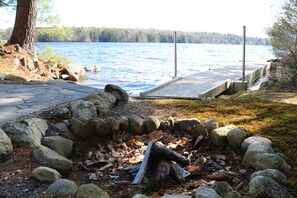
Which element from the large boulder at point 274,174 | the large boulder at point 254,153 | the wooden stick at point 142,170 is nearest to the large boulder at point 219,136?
the large boulder at point 254,153

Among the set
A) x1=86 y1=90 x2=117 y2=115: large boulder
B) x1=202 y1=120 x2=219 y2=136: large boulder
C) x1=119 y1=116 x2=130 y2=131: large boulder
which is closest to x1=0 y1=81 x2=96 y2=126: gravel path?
x1=86 y1=90 x2=117 y2=115: large boulder

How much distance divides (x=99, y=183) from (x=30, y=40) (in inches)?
362

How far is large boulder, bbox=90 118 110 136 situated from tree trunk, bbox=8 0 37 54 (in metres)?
7.86

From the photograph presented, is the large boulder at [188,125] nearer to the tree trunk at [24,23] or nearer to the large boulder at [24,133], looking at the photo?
the large boulder at [24,133]

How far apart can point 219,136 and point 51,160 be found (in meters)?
1.91

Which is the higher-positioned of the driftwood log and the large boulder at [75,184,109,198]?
the large boulder at [75,184,109,198]

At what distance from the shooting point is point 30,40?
37.3 feet

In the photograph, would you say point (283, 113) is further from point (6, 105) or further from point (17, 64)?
point (17, 64)

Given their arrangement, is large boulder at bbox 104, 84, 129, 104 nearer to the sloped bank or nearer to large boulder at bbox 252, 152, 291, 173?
the sloped bank

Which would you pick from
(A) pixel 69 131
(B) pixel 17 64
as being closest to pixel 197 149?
(A) pixel 69 131

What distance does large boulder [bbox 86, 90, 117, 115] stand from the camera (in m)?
4.97

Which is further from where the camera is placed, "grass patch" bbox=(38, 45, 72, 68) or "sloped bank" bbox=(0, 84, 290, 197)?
"grass patch" bbox=(38, 45, 72, 68)

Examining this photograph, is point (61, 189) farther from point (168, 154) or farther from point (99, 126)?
point (99, 126)

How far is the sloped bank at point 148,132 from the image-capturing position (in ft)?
8.98
